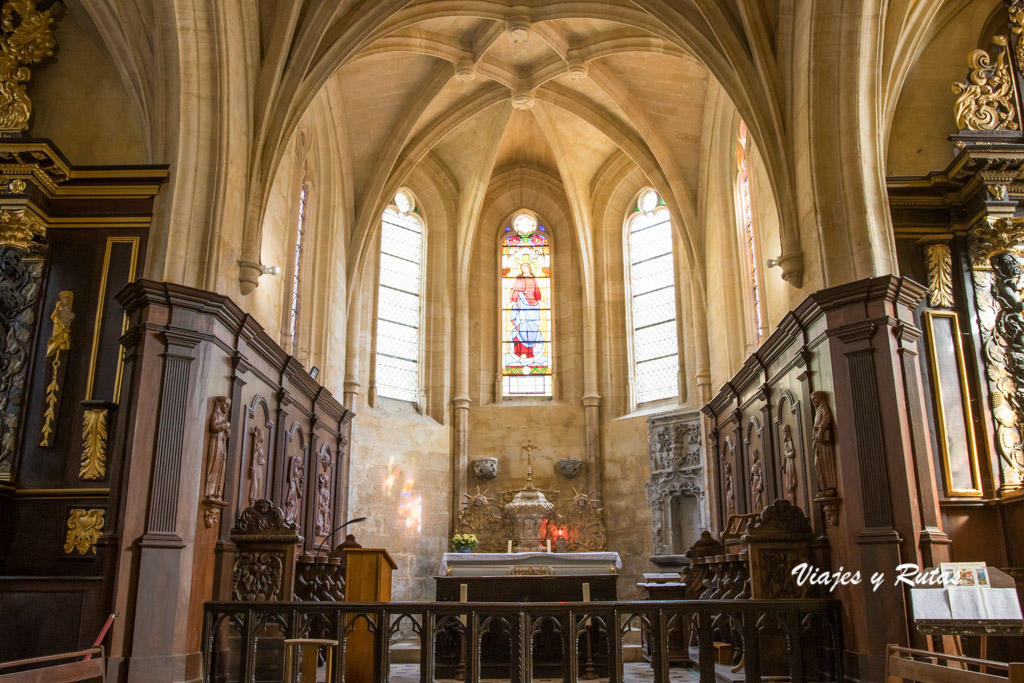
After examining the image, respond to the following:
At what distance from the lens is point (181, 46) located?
10695 mm

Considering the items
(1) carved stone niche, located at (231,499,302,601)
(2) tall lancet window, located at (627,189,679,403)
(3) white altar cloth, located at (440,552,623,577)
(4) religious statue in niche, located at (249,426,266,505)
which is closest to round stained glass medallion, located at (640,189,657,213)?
(2) tall lancet window, located at (627,189,679,403)

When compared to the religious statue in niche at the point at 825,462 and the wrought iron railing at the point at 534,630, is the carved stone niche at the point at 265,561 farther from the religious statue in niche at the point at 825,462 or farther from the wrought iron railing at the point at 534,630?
the religious statue in niche at the point at 825,462

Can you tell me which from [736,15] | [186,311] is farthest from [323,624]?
[736,15]

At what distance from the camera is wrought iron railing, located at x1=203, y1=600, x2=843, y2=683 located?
27.4 ft

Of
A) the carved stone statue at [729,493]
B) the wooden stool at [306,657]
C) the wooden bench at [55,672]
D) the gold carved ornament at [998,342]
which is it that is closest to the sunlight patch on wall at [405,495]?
the carved stone statue at [729,493]

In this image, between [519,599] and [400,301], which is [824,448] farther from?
[400,301]

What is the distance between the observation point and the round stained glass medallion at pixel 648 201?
63.7ft

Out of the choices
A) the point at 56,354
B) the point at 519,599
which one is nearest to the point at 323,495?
the point at 519,599

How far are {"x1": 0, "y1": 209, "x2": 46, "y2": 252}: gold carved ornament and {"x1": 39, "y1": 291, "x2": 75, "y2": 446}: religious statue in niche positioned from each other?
0.70 metres

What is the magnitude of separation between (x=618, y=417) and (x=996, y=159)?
9.82m

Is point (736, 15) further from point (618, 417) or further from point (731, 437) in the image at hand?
point (618, 417)

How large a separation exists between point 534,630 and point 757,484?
209 inches

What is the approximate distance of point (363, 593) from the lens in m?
9.55

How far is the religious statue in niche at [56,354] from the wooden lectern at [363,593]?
3.62 meters
